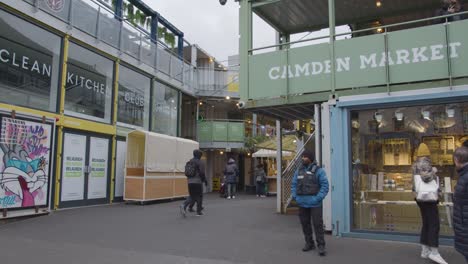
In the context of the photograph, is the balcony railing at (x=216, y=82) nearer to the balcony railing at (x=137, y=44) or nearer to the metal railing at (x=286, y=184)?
the balcony railing at (x=137, y=44)

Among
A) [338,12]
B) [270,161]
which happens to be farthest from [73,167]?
[270,161]

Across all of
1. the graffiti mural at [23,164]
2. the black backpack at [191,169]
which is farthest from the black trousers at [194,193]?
the graffiti mural at [23,164]

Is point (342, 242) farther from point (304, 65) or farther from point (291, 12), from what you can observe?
point (291, 12)

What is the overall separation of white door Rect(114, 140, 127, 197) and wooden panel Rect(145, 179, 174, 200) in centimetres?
143

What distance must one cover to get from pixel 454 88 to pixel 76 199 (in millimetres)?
11572

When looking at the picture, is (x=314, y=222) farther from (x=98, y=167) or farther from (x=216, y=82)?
(x=216, y=82)

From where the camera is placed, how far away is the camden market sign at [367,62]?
7816mm

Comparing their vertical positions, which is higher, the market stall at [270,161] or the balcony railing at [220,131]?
the balcony railing at [220,131]

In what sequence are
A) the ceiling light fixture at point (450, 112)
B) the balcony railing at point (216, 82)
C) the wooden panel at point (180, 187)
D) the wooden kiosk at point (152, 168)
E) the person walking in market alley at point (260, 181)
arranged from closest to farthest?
the ceiling light fixture at point (450, 112)
the wooden kiosk at point (152, 168)
the wooden panel at point (180, 187)
the person walking in market alley at point (260, 181)
the balcony railing at point (216, 82)

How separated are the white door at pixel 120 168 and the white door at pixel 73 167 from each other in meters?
1.86

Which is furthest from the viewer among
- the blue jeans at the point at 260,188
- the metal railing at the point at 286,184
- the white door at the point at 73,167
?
the blue jeans at the point at 260,188

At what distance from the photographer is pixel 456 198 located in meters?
4.12

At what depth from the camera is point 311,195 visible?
6754mm

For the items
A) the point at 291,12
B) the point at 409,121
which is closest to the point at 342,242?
the point at 409,121
